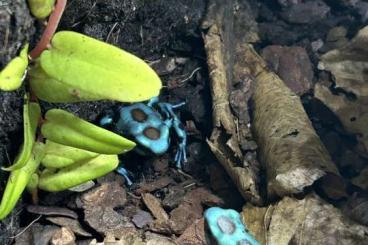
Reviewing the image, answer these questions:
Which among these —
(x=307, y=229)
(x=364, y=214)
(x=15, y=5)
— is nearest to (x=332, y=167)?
(x=364, y=214)

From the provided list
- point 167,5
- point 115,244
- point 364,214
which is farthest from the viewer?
point 167,5

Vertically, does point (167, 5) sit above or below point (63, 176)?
above

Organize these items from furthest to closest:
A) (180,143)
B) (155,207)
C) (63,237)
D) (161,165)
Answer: (180,143) → (161,165) → (155,207) → (63,237)

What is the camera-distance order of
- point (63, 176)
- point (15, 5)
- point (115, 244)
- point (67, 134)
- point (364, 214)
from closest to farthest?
point (15, 5) → point (67, 134) → point (63, 176) → point (115, 244) → point (364, 214)

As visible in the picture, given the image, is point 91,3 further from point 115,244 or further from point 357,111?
point 357,111

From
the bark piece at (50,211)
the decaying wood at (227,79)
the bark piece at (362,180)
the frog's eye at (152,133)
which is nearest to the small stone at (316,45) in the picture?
the decaying wood at (227,79)

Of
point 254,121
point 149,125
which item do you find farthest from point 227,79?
point 149,125

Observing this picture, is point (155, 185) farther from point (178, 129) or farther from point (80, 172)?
point (80, 172)

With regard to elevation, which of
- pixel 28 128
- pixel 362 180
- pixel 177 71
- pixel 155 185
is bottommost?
pixel 155 185

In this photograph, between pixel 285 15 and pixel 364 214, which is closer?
pixel 364 214
